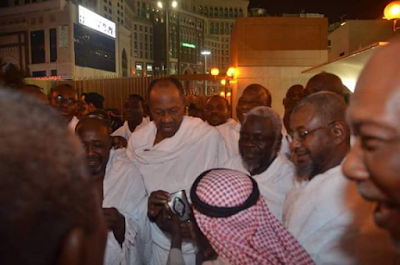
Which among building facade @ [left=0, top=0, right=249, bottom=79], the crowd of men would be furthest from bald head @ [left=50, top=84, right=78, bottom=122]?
building facade @ [left=0, top=0, right=249, bottom=79]

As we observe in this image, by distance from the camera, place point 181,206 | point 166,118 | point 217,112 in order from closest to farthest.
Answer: point 181,206
point 166,118
point 217,112

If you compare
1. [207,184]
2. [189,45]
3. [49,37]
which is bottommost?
[207,184]

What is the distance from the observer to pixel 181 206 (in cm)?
234

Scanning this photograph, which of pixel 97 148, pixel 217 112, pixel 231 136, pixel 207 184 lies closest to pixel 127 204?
pixel 97 148

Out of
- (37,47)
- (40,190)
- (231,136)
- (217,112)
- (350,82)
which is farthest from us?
(37,47)

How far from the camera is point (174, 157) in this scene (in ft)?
10.2

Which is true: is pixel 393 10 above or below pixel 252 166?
above

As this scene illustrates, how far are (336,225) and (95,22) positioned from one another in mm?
43639

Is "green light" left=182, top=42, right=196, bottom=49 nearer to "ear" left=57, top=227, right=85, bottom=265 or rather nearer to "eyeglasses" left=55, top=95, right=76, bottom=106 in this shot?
"eyeglasses" left=55, top=95, right=76, bottom=106

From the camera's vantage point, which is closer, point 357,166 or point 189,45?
point 357,166

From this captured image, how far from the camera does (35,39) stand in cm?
3631

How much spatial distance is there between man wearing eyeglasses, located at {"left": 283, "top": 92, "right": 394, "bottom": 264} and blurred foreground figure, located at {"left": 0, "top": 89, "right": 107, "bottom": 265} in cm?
156

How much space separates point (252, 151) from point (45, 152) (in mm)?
2315

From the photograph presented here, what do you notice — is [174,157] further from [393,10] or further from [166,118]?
[393,10]
